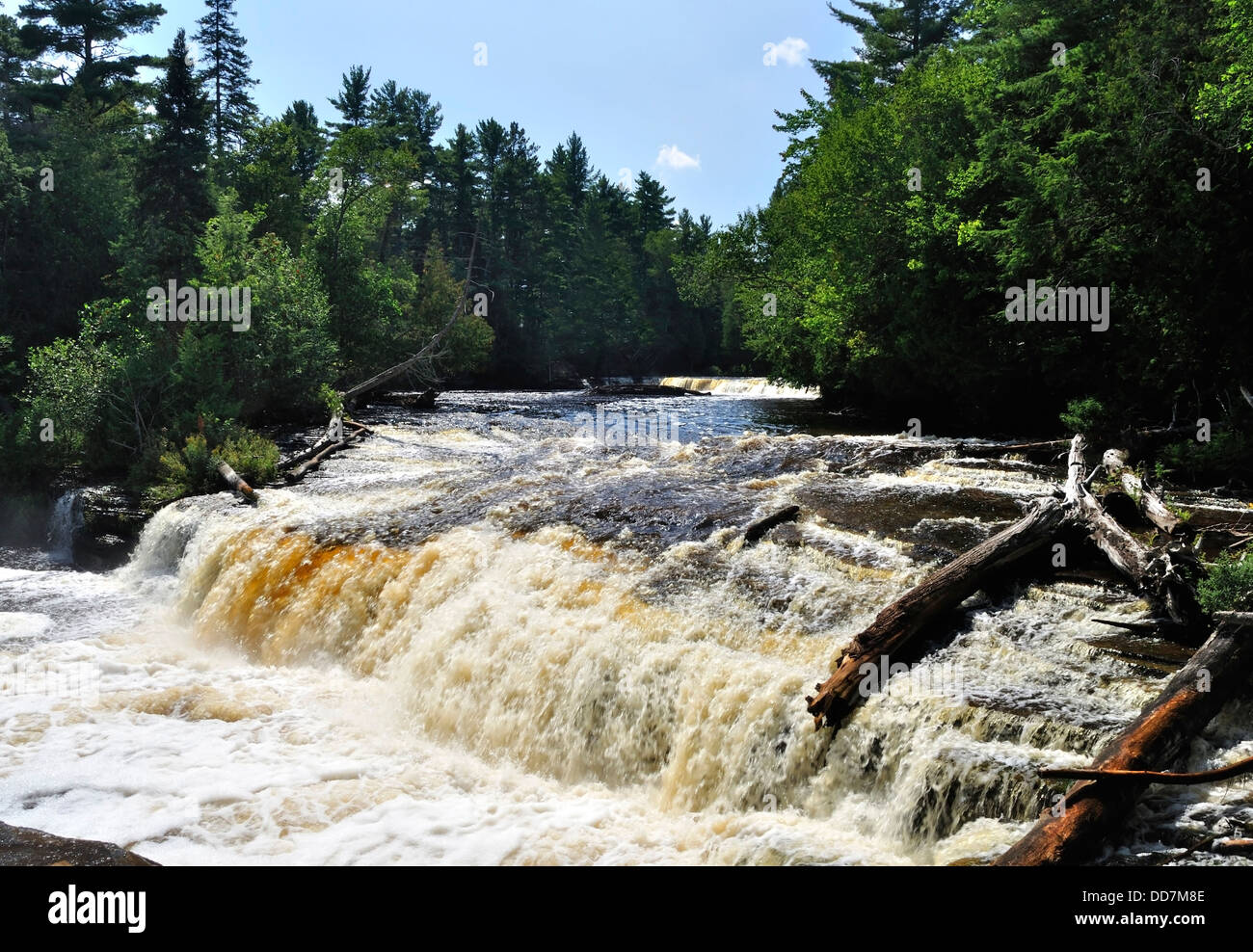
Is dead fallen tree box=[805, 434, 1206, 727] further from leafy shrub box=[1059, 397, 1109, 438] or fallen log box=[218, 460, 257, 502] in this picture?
fallen log box=[218, 460, 257, 502]

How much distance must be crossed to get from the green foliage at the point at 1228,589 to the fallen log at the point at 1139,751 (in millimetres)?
544

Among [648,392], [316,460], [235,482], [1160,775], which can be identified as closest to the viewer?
[1160,775]

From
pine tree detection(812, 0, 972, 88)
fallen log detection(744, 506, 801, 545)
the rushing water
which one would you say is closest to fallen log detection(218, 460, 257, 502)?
the rushing water

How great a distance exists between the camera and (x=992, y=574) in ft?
23.2

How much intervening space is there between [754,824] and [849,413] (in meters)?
21.1

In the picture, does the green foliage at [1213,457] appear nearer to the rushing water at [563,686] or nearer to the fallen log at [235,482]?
the rushing water at [563,686]

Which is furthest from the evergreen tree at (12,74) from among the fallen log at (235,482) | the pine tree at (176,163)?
the fallen log at (235,482)

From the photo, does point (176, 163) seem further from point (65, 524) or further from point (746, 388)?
point (746, 388)

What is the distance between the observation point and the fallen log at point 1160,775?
389 centimetres

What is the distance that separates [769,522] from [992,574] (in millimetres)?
2863

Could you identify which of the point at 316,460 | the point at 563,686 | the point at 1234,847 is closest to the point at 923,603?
the point at 1234,847

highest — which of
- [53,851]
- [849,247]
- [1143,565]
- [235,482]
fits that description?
[849,247]

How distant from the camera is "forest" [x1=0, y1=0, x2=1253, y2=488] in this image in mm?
11953
